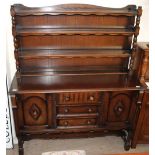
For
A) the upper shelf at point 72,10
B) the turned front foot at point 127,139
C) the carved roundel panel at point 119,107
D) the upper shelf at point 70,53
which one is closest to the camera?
the upper shelf at point 72,10

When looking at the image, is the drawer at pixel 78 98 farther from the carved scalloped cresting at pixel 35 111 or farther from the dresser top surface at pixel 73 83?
the carved scalloped cresting at pixel 35 111

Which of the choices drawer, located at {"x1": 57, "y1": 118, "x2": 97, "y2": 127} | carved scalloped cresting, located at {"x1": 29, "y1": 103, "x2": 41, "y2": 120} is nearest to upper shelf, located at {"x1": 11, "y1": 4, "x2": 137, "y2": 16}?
carved scalloped cresting, located at {"x1": 29, "y1": 103, "x2": 41, "y2": 120}

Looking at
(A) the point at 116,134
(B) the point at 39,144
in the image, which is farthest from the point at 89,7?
(B) the point at 39,144

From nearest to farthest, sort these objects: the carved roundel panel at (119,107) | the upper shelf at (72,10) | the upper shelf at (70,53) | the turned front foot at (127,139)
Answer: the upper shelf at (72,10) < the upper shelf at (70,53) < the carved roundel panel at (119,107) < the turned front foot at (127,139)

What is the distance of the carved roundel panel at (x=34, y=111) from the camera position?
1890 mm

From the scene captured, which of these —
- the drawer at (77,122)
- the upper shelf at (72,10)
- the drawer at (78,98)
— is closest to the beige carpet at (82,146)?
the drawer at (77,122)

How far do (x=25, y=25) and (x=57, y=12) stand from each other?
34 cm

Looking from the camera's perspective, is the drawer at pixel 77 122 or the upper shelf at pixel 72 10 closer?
the upper shelf at pixel 72 10

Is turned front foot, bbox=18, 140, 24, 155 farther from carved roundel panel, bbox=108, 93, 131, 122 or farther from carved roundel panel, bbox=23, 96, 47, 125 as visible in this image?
carved roundel panel, bbox=108, 93, 131, 122

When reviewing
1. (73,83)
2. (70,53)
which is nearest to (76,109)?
(73,83)

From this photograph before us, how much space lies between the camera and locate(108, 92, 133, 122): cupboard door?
1.98m
